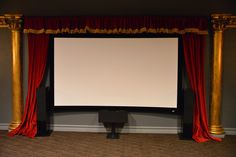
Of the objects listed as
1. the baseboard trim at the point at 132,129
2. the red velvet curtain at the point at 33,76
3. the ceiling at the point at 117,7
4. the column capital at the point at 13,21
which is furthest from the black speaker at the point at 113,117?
the column capital at the point at 13,21

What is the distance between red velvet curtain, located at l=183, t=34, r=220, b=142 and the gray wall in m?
0.23

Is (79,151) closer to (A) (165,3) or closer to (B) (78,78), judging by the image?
(B) (78,78)

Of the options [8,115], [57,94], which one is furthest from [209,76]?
[8,115]

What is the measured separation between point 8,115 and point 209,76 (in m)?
3.68

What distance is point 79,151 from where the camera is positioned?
468 cm

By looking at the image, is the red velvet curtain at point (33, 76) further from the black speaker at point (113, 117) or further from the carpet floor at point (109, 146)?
the black speaker at point (113, 117)

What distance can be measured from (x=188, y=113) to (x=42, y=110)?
246cm

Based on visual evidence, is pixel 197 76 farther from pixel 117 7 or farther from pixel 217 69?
pixel 117 7

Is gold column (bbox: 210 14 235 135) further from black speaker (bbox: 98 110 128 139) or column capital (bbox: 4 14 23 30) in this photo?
column capital (bbox: 4 14 23 30)

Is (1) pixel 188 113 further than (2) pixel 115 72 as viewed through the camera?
No

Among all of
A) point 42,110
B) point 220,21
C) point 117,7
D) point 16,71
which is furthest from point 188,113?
point 16,71

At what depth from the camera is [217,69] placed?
530 cm

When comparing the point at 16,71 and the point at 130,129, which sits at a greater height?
the point at 16,71

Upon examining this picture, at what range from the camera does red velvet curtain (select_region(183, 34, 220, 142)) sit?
528 cm
